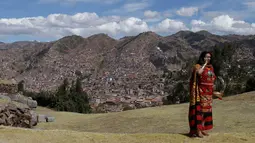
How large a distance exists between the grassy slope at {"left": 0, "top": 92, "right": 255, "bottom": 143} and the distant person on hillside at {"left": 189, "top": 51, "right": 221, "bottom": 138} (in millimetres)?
603

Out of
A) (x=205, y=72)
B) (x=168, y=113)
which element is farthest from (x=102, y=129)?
(x=205, y=72)

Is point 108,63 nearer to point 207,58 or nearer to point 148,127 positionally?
point 148,127

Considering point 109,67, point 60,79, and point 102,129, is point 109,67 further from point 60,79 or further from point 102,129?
point 102,129

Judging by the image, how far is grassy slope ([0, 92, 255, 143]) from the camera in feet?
34.1

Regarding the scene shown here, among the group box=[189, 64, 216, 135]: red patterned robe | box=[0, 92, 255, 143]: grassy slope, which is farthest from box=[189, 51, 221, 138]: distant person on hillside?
box=[0, 92, 255, 143]: grassy slope

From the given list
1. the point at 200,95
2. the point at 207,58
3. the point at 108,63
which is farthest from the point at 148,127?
the point at 108,63

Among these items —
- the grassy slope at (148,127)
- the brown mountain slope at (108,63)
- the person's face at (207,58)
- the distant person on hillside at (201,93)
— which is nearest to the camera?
the distant person on hillside at (201,93)

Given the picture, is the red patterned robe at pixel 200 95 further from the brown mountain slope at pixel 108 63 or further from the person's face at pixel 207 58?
the brown mountain slope at pixel 108 63

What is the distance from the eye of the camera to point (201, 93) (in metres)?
9.69

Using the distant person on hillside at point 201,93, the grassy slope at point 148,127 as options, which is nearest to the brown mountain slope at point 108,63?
the grassy slope at point 148,127

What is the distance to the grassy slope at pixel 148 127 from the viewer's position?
10383 mm

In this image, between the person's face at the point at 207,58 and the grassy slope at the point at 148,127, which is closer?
the person's face at the point at 207,58

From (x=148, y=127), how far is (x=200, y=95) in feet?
30.2

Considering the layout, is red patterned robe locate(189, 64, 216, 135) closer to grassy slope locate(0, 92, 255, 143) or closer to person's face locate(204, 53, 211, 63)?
person's face locate(204, 53, 211, 63)
